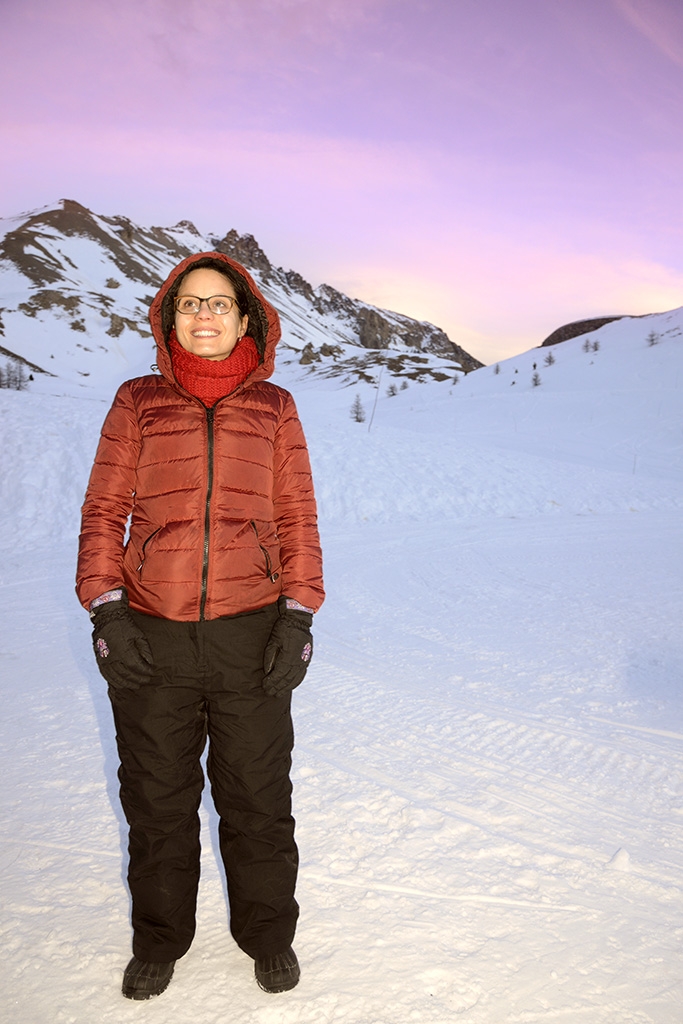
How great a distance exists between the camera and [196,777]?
215 cm

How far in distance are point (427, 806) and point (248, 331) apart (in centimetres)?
215

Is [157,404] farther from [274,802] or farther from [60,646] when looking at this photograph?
[60,646]

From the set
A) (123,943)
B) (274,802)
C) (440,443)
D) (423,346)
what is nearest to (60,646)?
(123,943)

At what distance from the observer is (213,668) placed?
2037mm

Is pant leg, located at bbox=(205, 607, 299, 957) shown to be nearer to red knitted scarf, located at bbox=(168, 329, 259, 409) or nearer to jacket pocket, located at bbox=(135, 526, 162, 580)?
jacket pocket, located at bbox=(135, 526, 162, 580)

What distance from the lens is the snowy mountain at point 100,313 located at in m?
43.5

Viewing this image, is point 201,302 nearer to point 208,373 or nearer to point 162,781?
point 208,373

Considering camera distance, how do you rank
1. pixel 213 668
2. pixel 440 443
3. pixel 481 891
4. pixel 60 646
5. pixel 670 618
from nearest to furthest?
pixel 213 668 < pixel 481 891 < pixel 60 646 < pixel 670 618 < pixel 440 443

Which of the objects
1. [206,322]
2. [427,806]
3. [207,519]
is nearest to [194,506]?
[207,519]

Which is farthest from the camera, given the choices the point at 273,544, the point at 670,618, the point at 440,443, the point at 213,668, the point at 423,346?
the point at 423,346

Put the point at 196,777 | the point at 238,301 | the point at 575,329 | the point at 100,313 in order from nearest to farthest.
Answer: the point at 196,777
the point at 238,301
the point at 575,329
the point at 100,313

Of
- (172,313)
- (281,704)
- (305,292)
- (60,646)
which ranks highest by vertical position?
(305,292)

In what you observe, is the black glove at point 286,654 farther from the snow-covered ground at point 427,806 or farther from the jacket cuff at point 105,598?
the snow-covered ground at point 427,806

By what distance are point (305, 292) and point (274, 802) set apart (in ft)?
569
